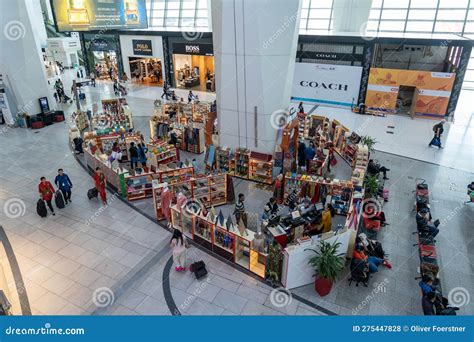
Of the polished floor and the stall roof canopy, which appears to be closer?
the polished floor

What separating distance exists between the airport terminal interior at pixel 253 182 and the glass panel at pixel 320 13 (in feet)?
10.1

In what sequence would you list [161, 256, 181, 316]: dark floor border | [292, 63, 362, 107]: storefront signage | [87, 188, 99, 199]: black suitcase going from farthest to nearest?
1. [292, 63, 362, 107]: storefront signage
2. [87, 188, 99, 199]: black suitcase
3. [161, 256, 181, 316]: dark floor border

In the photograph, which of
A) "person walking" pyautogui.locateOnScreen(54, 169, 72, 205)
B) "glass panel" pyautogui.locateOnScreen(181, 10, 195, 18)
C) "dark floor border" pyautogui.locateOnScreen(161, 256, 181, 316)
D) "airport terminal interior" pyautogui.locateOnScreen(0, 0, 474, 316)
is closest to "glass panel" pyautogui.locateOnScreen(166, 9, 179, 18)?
"glass panel" pyautogui.locateOnScreen(181, 10, 195, 18)

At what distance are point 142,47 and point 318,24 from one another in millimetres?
14120

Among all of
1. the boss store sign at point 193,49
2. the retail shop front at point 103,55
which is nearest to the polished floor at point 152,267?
the boss store sign at point 193,49

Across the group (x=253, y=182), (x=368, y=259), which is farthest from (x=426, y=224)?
(x=253, y=182)

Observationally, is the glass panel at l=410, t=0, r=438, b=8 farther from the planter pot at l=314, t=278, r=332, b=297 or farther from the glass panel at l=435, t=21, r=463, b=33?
the planter pot at l=314, t=278, r=332, b=297

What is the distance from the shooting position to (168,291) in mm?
8102

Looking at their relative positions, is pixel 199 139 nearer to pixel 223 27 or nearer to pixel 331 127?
pixel 223 27

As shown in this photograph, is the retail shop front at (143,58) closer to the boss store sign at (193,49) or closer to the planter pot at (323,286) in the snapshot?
the boss store sign at (193,49)

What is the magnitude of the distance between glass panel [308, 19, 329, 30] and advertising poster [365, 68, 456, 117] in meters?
8.74

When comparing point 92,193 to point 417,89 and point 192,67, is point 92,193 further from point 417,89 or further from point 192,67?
point 192,67

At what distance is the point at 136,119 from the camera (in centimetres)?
2045

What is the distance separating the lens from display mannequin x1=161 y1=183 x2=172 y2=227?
33.2 ft
